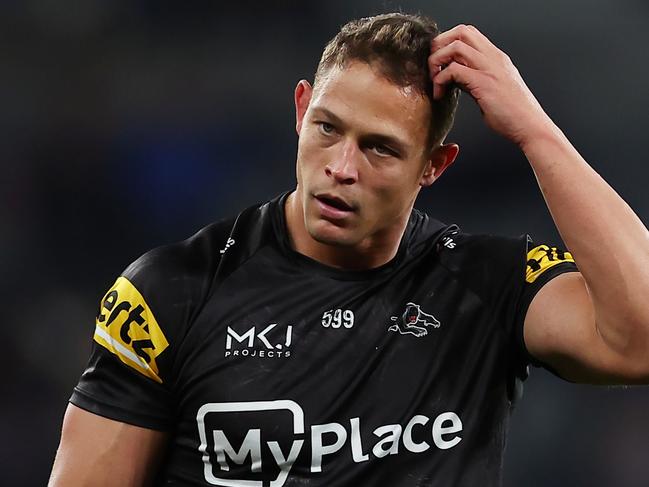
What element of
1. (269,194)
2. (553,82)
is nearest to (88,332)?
(269,194)

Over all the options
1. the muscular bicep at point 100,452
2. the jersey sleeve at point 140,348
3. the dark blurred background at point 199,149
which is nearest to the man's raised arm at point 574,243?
the jersey sleeve at point 140,348

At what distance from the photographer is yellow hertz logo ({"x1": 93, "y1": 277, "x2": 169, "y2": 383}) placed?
2.36 m

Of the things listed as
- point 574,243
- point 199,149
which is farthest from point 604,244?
point 199,149

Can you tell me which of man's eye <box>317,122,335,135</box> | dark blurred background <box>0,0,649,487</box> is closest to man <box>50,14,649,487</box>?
man's eye <box>317,122,335,135</box>

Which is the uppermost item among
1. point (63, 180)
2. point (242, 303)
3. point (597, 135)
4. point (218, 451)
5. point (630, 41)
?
point (630, 41)

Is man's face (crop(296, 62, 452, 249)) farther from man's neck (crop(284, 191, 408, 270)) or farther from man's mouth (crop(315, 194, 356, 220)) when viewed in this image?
man's neck (crop(284, 191, 408, 270))

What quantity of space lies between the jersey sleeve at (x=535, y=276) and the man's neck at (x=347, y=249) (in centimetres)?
32

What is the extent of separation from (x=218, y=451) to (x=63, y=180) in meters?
3.18

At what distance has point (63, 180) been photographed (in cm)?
528

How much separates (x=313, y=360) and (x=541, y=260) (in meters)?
0.59

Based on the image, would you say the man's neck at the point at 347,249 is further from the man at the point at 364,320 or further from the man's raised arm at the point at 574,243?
the man's raised arm at the point at 574,243

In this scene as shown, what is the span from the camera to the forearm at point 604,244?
228 cm

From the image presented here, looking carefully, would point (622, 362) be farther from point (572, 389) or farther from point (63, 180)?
point (63, 180)

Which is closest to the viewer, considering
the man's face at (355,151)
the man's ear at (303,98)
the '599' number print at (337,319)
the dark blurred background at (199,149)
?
the man's face at (355,151)
